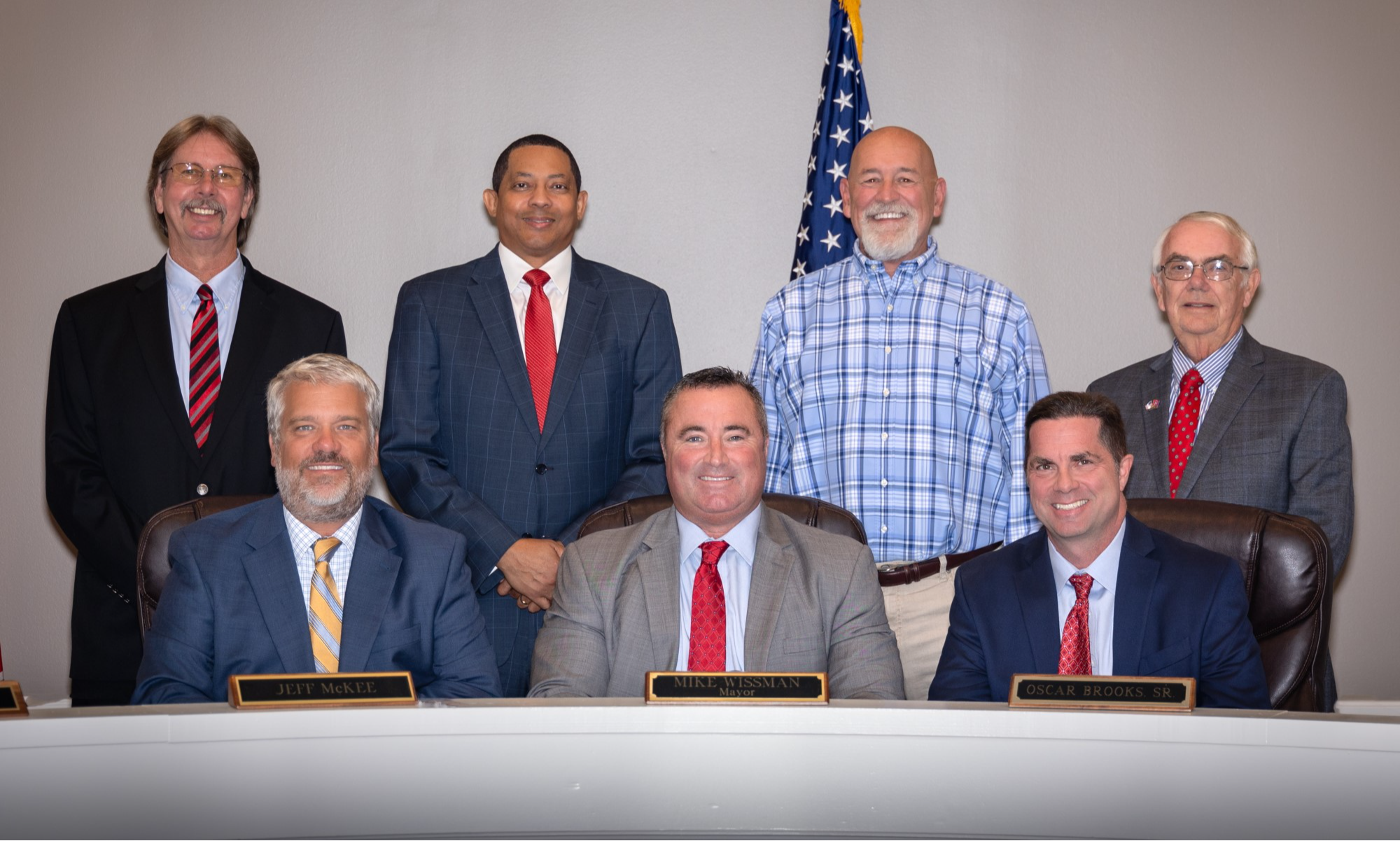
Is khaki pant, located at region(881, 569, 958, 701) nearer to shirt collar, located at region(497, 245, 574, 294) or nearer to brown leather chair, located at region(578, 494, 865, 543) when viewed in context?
brown leather chair, located at region(578, 494, 865, 543)

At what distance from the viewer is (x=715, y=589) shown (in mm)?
2883

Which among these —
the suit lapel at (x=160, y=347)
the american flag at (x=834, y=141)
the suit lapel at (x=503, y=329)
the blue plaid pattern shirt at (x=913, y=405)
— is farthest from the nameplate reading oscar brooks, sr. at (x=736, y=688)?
the american flag at (x=834, y=141)

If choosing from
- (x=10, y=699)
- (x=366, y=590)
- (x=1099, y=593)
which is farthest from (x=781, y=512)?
(x=10, y=699)

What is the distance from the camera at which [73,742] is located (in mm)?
1771

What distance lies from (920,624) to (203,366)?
224cm

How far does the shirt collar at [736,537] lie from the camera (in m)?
2.95

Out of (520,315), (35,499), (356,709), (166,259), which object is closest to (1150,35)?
(520,315)

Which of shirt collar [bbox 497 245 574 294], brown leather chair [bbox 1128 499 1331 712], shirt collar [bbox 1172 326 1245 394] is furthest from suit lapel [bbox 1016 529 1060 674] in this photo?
shirt collar [bbox 497 245 574 294]

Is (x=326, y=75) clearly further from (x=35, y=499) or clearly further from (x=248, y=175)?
(x=35, y=499)

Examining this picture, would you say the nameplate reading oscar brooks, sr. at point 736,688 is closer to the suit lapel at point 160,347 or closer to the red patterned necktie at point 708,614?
the red patterned necktie at point 708,614

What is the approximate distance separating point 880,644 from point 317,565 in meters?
1.28

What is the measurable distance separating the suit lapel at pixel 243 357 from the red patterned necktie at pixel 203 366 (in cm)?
3

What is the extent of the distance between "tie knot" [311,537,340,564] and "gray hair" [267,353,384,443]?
27 centimetres

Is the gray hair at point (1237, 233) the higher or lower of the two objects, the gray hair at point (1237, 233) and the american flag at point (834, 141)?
the lower
